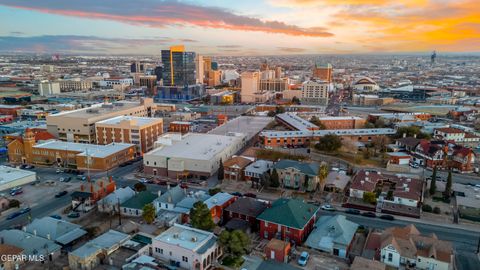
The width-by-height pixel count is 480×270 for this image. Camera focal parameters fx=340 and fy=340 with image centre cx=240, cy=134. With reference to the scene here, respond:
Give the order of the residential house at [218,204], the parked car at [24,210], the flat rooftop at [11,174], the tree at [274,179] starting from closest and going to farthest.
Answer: the residential house at [218,204] < the parked car at [24,210] < the tree at [274,179] < the flat rooftop at [11,174]

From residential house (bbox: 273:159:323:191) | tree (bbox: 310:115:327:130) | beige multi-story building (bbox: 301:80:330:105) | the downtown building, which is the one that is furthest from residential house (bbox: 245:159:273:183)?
the downtown building

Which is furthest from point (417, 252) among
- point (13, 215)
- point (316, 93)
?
point (316, 93)

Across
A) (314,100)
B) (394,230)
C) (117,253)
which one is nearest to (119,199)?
(117,253)

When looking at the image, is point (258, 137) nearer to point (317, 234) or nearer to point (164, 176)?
point (164, 176)

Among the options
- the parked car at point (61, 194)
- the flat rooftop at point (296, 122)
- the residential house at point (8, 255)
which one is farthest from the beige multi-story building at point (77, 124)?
the residential house at point (8, 255)

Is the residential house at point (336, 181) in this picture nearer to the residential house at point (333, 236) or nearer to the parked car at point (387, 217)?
the parked car at point (387, 217)

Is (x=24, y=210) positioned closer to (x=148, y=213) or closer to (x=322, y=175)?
(x=148, y=213)

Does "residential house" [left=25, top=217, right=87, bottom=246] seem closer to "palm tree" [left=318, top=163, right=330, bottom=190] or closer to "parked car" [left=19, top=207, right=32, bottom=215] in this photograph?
"parked car" [left=19, top=207, right=32, bottom=215]
